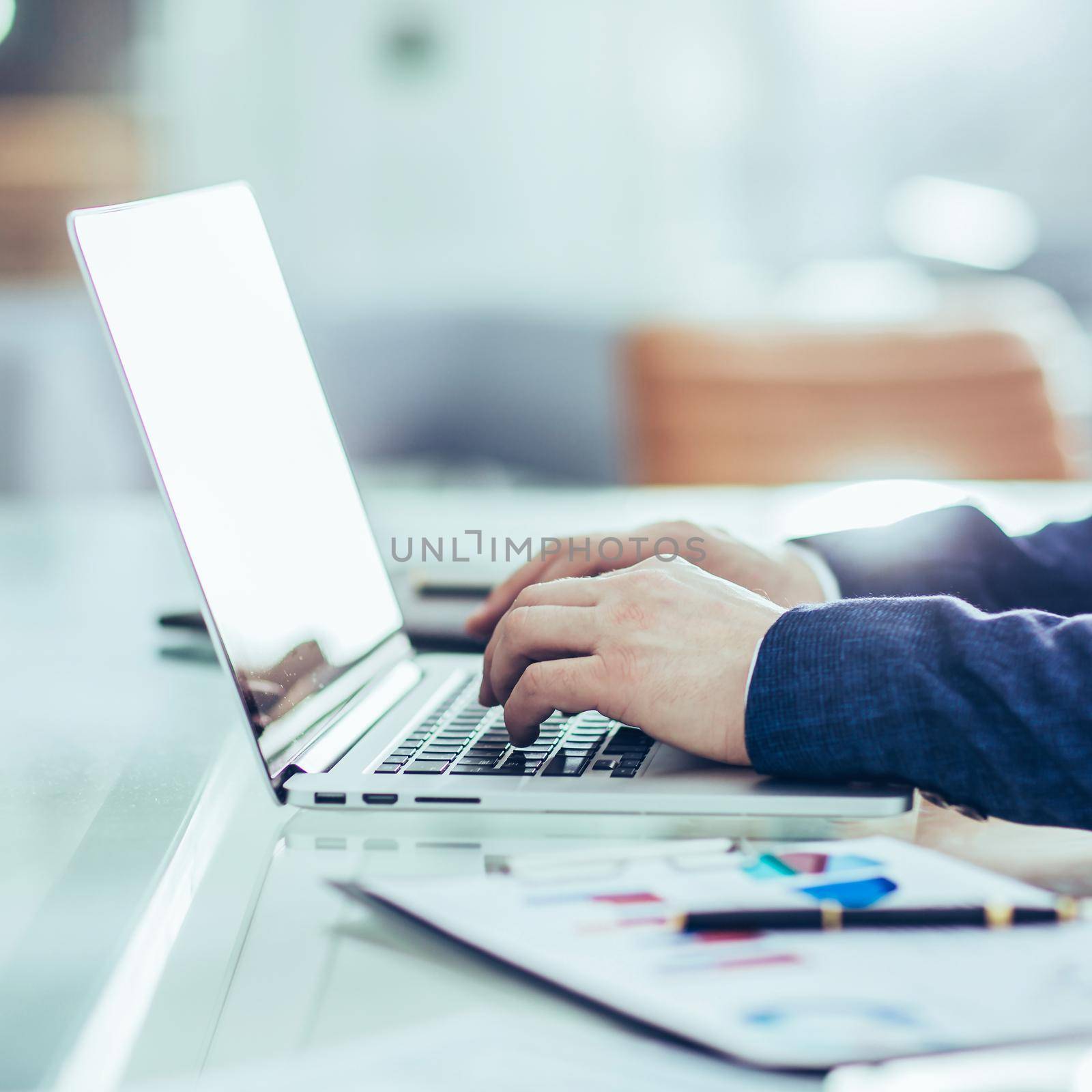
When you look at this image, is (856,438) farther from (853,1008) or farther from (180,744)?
(853,1008)

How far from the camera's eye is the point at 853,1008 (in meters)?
0.34

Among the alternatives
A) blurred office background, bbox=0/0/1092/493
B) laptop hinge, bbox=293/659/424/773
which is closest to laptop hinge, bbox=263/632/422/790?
laptop hinge, bbox=293/659/424/773

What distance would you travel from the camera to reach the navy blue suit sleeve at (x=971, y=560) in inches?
33.6

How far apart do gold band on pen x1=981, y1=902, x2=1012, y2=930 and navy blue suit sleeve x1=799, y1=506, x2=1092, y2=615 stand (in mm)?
456

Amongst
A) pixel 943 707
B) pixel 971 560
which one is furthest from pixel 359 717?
pixel 971 560

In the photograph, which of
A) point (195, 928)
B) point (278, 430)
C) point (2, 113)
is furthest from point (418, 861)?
point (2, 113)

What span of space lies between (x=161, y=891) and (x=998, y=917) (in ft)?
0.96

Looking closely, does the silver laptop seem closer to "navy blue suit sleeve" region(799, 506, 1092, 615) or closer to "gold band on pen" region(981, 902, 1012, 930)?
"gold band on pen" region(981, 902, 1012, 930)

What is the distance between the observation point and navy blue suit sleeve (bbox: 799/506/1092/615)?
33.6 inches

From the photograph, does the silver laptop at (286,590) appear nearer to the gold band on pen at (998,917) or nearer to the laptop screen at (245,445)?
the laptop screen at (245,445)

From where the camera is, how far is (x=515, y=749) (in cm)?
61

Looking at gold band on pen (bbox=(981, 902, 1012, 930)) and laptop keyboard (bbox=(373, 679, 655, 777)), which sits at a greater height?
gold band on pen (bbox=(981, 902, 1012, 930))

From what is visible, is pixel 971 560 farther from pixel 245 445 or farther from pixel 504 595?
pixel 245 445

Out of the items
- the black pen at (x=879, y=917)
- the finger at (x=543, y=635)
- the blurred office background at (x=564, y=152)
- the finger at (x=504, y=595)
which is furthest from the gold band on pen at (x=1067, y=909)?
the blurred office background at (x=564, y=152)
